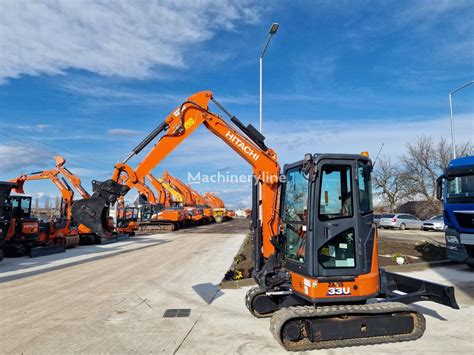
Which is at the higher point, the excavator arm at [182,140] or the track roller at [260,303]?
the excavator arm at [182,140]

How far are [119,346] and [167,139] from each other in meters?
4.39

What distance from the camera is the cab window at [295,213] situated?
5900mm

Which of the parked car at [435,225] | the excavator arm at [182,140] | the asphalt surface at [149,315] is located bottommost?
the asphalt surface at [149,315]

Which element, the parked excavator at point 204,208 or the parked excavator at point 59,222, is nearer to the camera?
the parked excavator at point 59,222

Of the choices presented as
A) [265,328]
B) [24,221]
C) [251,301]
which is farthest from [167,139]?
[24,221]

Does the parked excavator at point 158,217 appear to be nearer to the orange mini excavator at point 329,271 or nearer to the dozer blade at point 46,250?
the dozer blade at point 46,250

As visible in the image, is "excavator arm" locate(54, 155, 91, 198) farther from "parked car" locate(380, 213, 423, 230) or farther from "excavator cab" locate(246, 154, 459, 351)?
"parked car" locate(380, 213, 423, 230)

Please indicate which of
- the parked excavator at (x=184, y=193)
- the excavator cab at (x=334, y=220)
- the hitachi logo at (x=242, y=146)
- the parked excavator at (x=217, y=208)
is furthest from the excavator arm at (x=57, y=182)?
the parked excavator at (x=217, y=208)

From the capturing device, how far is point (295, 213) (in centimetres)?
623

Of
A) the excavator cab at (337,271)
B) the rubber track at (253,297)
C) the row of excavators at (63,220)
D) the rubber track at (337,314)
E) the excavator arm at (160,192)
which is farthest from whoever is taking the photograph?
the excavator arm at (160,192)

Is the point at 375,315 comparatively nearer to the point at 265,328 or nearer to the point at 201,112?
the point at 265,328

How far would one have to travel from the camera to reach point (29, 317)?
7.24 metres

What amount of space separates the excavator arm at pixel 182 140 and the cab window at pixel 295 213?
3.09ft

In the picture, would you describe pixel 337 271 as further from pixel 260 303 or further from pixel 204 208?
pixel 204 208
